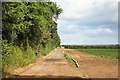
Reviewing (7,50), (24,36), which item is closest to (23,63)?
(24,36)

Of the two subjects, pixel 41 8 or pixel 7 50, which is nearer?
pixel 7 50

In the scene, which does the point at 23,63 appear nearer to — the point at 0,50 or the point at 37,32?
the point at 37,32

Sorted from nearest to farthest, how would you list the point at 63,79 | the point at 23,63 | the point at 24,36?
the point at 63,79
the point at 23,63
the point at 24,36

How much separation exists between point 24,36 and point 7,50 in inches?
424

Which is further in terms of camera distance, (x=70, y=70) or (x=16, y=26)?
(x=70, y=70)

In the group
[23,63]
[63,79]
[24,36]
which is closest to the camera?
[63,79]

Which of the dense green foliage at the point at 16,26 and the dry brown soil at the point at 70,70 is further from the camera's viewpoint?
the dry brown soil at the point at 70,70

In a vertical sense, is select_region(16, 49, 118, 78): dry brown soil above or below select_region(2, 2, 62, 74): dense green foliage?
below

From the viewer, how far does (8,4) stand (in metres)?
20.9

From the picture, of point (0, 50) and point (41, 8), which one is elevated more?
point (41, 8)

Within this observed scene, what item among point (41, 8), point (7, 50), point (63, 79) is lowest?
point (63, 79)

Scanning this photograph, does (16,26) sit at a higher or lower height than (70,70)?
higher

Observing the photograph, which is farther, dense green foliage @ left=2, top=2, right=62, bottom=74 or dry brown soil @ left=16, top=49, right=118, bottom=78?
dry brown soil @ left=16, top=49, right=118, bottom=78

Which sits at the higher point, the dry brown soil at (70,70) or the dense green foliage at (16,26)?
the dense green foliage at (16,26)
